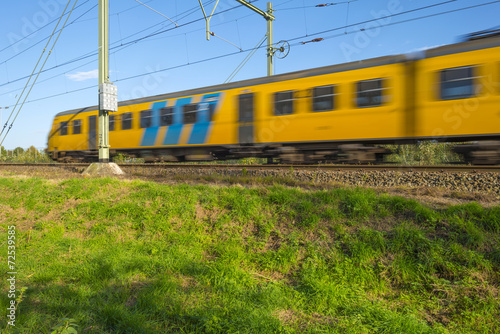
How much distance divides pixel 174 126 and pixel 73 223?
8.06 metres

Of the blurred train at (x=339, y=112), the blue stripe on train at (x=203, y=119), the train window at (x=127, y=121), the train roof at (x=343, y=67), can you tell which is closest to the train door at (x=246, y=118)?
the blurred train at (x=339, y=112)

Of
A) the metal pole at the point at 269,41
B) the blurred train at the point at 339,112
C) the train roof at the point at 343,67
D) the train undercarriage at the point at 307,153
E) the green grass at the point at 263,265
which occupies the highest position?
the metal pole at the point at 269,41

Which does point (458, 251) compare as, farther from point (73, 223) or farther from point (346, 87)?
point (346, 87)

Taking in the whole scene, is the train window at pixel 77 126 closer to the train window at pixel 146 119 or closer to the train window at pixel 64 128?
the train window at pixel 64 128

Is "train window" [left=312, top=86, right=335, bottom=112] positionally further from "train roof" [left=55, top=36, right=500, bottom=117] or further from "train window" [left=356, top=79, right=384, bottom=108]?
"train window" [left=356, top=79, right=384, bottom=108]

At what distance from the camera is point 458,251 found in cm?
368

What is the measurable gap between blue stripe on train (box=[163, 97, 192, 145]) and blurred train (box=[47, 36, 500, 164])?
0.14 ft

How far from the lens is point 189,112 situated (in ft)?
41.7

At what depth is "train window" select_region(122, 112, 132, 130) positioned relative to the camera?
1482 centimetres

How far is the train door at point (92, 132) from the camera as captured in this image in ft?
53.7

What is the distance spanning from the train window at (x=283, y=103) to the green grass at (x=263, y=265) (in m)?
5.26

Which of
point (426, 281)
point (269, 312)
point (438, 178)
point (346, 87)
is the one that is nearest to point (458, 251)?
point (426, 281)

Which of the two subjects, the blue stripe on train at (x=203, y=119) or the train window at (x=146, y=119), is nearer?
the blue stripe on train at (x=203, y=119)

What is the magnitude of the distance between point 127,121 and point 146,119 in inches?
55.8
